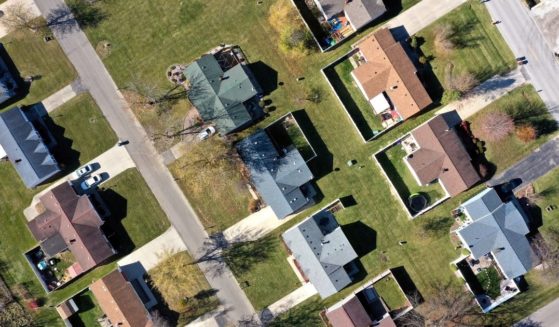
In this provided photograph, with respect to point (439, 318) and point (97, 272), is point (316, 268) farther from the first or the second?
point (97, 272)

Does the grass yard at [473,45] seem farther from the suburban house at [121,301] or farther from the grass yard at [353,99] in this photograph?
the suburban house at [121,301]

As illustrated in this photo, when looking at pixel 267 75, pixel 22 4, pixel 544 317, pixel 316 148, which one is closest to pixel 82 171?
pixel 22 4

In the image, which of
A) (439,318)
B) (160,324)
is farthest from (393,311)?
(160,324)

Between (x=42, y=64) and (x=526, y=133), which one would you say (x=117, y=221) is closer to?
(x=42, y=64)

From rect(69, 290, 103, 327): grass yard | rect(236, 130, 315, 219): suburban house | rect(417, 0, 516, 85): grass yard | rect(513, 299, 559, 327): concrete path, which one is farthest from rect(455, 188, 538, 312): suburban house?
rect(69, 290, 103, 327): grass yard

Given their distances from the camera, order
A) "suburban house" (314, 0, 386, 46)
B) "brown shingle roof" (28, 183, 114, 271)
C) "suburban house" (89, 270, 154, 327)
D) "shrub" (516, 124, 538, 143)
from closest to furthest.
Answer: "suburban house" (314, 0, 386, 46) → "shrub" (516, 124, 538, 143) → "brown shingle roof" (28, 183, 114, 271) → "suburban house" (89, 270, 154, 327)

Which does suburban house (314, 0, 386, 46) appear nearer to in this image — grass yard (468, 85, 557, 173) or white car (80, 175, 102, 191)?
grass yard (468, 85, 557, 173)

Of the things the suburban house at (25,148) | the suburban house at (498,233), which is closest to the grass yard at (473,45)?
the suburban house at (498,233)
